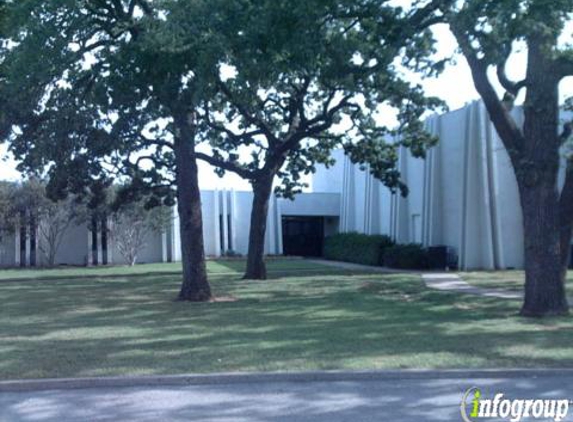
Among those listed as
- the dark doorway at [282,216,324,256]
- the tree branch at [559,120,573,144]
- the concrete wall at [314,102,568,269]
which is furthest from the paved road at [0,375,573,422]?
the dark doorway at [282,216,324,256]

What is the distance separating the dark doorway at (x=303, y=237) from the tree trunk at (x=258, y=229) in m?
24.3

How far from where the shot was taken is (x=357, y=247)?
40188 mm

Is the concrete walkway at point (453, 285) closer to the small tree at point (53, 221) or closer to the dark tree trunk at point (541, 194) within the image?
the dark tree trunk at point (541, 194)

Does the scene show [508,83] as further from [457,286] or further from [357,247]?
[357,247]

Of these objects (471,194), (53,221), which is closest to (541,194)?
(471,194)

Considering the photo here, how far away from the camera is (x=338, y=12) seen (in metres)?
14.8

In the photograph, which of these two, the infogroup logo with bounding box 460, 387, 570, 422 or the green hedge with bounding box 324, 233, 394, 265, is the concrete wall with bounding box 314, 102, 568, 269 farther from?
the infogroup logo with bounding box 460, 387, 570, 422

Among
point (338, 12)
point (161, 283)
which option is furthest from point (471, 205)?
point (338, 12)

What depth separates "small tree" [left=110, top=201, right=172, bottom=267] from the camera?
148 feet

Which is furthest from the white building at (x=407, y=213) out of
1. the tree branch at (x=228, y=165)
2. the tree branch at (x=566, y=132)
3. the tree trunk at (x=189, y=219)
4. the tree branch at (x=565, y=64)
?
the tree branch at (x=565, y=64)

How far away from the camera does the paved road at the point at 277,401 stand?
795 centimetres

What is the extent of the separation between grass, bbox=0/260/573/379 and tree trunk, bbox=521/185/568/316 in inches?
23.7

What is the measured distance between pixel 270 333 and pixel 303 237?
131 ft

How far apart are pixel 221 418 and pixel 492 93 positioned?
1068cm
